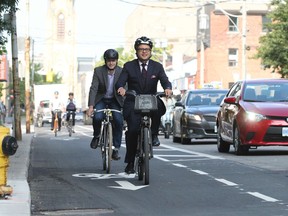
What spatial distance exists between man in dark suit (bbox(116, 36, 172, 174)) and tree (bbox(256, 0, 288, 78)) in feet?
122

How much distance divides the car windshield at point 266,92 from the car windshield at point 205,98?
24.5 ft

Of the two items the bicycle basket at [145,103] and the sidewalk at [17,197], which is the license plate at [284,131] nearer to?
the sidewalk at [17,197]

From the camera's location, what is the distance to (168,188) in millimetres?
12055

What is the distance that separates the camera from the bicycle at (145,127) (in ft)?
41.4

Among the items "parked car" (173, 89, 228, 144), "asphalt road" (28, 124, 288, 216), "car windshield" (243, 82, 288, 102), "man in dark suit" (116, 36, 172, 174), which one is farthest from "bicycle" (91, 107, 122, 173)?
"parked car" (173, 89, 228, 144)

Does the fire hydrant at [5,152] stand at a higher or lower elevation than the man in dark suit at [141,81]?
lower

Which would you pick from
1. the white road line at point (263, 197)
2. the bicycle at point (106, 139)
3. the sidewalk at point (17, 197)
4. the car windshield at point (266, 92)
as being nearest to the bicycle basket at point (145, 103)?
the sidewalk at point (17, 197)

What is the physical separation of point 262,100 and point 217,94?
316 inches

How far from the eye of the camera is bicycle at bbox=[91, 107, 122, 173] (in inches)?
594

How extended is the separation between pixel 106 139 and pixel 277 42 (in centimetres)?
3674

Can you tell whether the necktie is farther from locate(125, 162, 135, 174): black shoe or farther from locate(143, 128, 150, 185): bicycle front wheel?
locate(125, 162, 135, 174): black shoe

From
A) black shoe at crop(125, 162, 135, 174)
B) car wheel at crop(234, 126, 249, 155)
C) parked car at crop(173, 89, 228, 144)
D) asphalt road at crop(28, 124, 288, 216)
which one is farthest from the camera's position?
parked car at crop(173, 89, 228, 144)

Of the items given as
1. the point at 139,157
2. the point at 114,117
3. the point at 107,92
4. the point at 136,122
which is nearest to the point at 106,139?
the point at 114,117

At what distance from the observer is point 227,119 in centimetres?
2117
